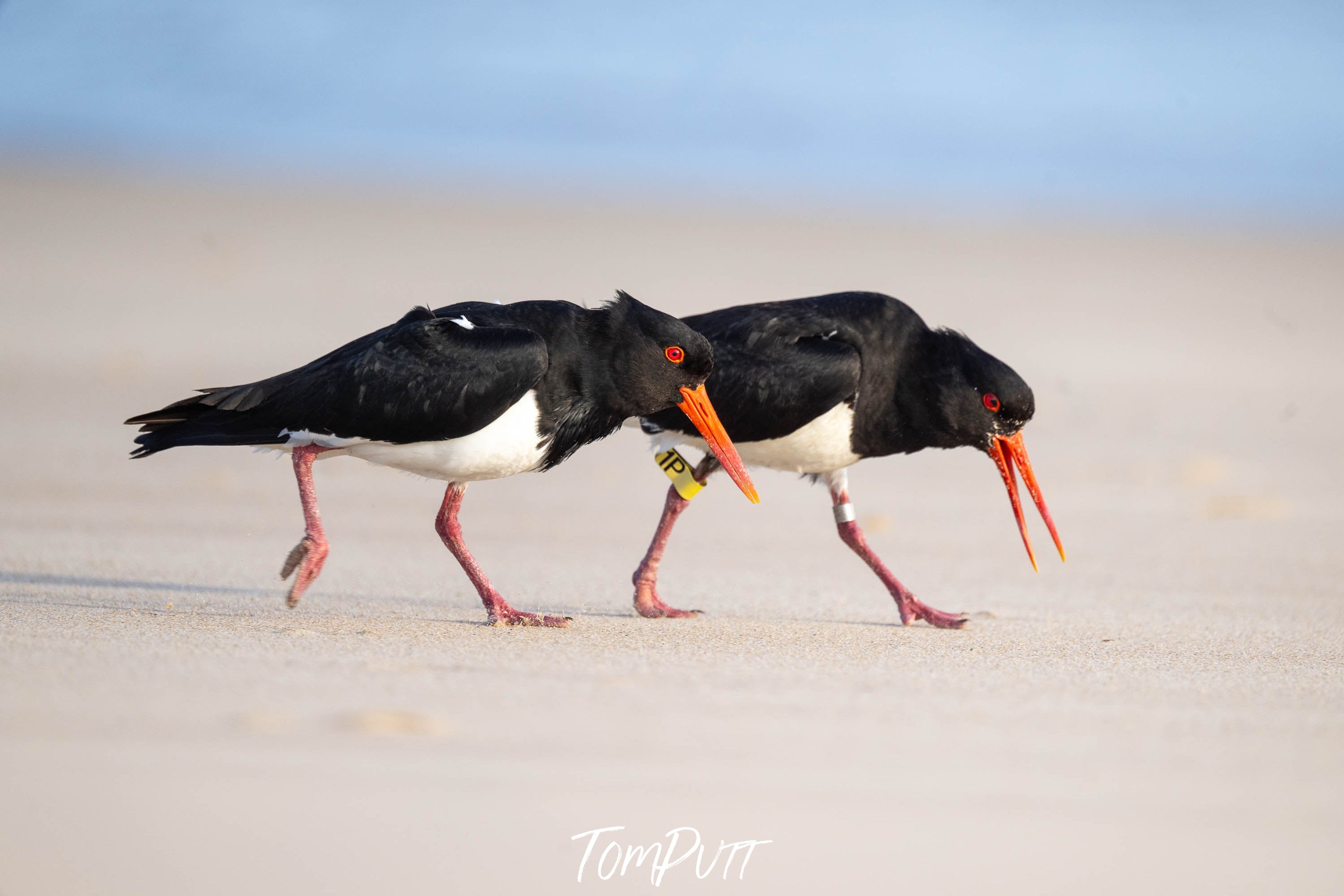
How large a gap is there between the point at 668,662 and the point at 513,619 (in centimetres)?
91

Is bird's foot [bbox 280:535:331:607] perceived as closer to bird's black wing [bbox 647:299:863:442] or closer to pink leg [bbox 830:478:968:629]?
bird's black wing [bbox 647:299:863:442]

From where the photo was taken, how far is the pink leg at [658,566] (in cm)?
642

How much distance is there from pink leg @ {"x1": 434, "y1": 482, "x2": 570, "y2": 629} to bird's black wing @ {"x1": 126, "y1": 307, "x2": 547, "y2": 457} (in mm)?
527

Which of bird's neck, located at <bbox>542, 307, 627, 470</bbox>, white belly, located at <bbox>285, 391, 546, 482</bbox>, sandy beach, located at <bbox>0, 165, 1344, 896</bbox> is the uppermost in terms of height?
bird's neck, located at <bbox>542, 307, 627, 470</bbox>

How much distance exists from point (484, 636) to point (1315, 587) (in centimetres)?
460

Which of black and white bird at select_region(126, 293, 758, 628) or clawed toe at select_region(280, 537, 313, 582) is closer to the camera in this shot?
black and white bird at select_region(126, 293, 758, 628)

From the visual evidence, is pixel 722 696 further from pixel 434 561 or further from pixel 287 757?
pixel 434 561

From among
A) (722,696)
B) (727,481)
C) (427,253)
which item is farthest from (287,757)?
(427,253)

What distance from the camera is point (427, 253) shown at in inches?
859

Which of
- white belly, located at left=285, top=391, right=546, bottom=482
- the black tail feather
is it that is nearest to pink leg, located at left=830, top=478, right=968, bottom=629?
white belly, located at left=285, top=391, right=546, bottom=482

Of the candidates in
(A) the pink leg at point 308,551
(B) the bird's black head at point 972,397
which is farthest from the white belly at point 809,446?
(A) the pink leg at point 308,551

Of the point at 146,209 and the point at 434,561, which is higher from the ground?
the point at 146,209

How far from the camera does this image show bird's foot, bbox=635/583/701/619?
6398 mm

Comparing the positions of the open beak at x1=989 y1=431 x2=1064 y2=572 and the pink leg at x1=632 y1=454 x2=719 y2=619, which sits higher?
the open beak at x1=989 y1=431 x2=1064 y2=572
